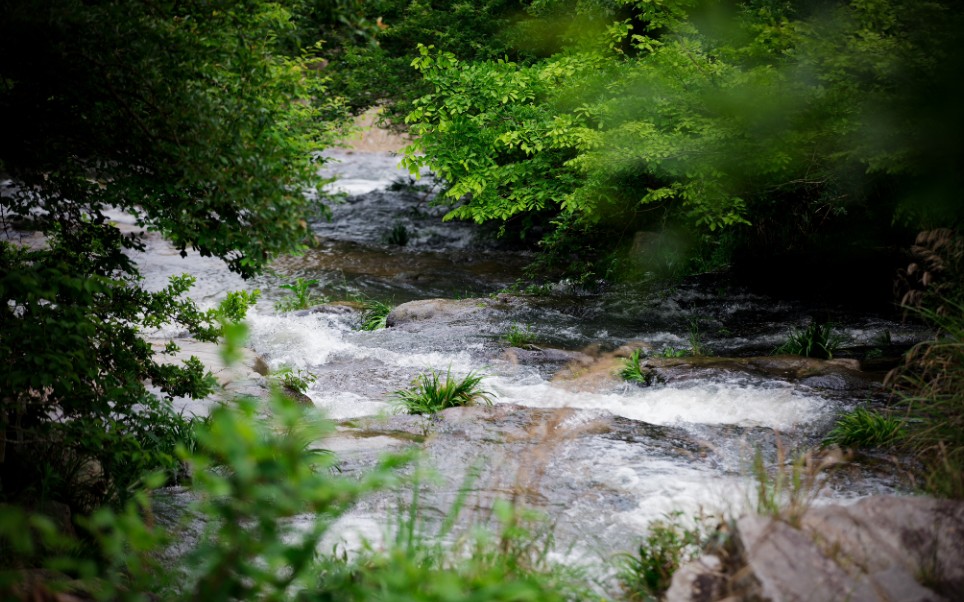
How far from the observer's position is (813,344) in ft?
30.5

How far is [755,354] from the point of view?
32.3ft

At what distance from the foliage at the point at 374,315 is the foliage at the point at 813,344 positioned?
605cm

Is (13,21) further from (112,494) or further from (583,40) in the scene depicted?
(583,40)

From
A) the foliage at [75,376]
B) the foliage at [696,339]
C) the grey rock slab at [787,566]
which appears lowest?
the foliage at [696,339]

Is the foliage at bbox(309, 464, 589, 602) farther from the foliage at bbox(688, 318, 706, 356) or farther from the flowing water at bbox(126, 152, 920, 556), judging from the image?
the foliage at bbox(688, 318, 706, 356)


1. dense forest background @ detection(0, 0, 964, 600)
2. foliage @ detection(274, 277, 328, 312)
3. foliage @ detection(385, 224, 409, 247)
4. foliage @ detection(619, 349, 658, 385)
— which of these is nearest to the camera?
dense forest background @ detection(0, 0, 964, 600)

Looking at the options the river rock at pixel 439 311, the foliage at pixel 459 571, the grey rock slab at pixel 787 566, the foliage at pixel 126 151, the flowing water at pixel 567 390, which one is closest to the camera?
the foliage at pixel 459 571

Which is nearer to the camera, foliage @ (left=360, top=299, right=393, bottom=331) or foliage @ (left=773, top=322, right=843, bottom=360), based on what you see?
foliage @ (left=773, top=322, right=843, bottom=360)

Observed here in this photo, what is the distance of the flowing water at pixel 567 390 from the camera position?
5.20 metres

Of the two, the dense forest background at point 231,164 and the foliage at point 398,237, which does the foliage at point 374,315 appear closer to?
the dense forest background at point 231,164

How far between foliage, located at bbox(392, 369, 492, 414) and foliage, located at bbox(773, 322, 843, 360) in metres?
4.43

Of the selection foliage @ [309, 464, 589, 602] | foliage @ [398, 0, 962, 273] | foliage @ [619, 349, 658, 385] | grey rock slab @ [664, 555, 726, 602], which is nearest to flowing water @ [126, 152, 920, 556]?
foliage @ [619, 349, 658, 385]

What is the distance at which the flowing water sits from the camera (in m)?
5.20

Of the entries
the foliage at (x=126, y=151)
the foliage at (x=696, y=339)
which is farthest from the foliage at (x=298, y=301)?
the foliage at (x=126, y=151)
